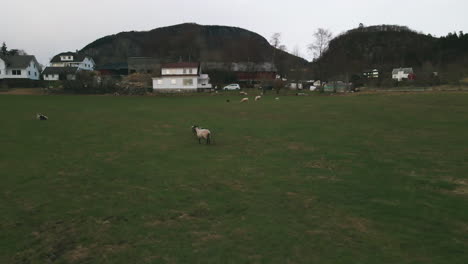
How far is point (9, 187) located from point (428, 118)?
29970 millimetres

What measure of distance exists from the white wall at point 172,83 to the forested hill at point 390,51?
36231 mm

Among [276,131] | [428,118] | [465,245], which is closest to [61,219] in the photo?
[465,245]

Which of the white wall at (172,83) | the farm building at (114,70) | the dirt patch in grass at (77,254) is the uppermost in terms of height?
the farm building at (114,70)

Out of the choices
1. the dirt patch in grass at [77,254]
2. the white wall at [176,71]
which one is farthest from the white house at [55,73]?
the dirt patch in grass at [77,254]

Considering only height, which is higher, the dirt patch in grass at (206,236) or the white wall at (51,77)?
the white wall at (51,77)

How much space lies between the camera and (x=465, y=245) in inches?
278

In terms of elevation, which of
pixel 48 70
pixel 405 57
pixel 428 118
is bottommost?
pixel 428 118

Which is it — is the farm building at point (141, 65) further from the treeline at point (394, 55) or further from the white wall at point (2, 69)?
the treeline at point (394, 55)

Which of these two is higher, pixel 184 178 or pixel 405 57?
pixel 405 57

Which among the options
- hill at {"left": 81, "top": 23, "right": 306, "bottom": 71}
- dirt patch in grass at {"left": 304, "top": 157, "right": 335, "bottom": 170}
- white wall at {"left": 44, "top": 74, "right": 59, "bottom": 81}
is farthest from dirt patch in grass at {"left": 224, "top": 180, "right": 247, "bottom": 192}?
hill at {"left": 81, "top": 23, "right": 306, "bottom": 71}

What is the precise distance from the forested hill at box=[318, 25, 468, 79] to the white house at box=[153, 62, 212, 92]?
35.8m

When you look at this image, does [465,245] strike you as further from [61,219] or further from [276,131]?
[276,131]

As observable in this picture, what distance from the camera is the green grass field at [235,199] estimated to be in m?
6.95

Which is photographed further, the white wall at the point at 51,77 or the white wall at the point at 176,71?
the white wall at the point at 51,77
